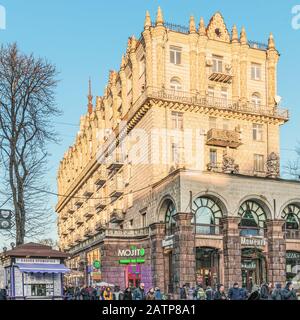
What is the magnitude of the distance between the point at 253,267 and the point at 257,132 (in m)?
15.6

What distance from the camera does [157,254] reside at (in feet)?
154

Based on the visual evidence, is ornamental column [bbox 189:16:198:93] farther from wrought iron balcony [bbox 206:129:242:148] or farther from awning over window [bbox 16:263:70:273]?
awning over window [bbox 16:263:70:273]

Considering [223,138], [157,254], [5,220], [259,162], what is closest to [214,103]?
[223,138]

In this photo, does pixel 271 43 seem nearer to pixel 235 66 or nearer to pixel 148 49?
pixel 235 66

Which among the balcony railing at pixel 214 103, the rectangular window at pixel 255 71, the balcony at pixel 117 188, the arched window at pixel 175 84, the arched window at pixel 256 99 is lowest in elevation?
the balcony at pixel 117 188

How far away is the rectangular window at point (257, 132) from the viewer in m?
55.8

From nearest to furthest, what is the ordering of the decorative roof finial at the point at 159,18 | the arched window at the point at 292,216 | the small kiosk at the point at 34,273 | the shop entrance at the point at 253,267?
the small kiosk at the point at 34,273
the shop entrance at the point at 253,267
the arched window at the point at 292,216
the decorative roof finial at the point at 159,18

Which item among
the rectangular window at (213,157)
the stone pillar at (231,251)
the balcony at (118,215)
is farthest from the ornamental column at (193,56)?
the balcony at (118,215)

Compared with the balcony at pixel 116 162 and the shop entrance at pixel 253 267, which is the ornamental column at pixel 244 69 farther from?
the shop entrance at pixel 253 267

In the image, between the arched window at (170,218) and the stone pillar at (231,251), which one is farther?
the arched window at (170,218)

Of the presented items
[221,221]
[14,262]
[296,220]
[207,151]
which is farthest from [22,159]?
[296,220]

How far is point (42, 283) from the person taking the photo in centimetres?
2366

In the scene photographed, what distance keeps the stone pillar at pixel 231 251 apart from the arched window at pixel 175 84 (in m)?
14.6
